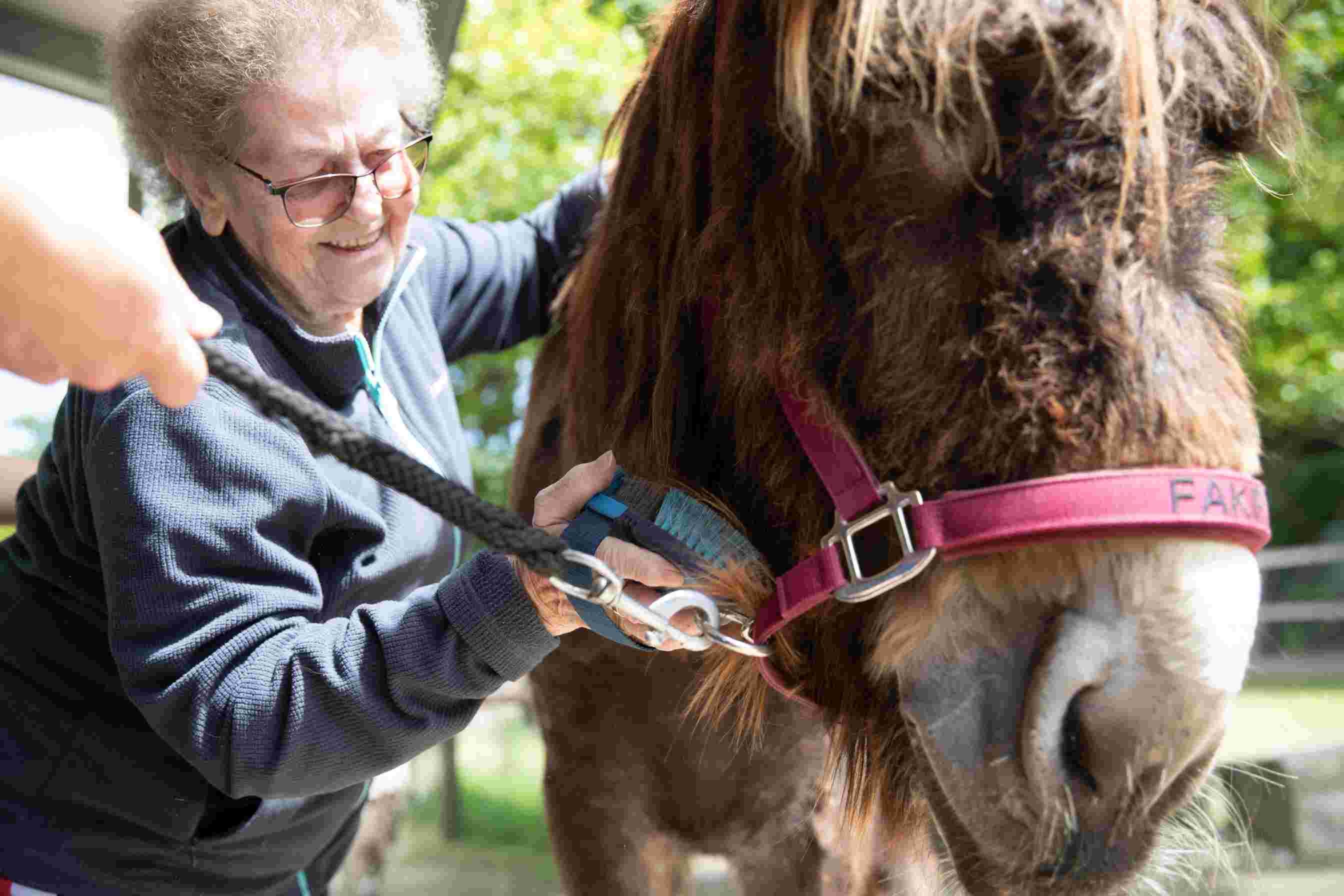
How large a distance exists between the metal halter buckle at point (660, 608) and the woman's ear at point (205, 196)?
0.77m

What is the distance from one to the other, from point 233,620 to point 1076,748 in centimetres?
95

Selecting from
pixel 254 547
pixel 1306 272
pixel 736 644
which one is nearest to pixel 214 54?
pixel 254 547

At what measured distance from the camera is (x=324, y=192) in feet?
5.10

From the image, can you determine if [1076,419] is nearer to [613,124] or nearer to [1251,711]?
[613,124]

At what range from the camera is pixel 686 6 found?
1.53m

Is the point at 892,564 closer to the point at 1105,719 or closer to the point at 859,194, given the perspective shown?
the point at 1105,719

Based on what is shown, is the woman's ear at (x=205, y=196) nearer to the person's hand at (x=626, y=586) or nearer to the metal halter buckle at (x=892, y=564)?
the person's hand at (x=626, y=586)

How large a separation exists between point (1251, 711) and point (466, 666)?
10190 millimetres

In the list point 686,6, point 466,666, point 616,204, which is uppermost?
point 686,6

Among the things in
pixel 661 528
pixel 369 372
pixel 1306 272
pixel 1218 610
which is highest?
pixel 1218 610

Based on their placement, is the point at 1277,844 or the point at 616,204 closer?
the point at 616,204

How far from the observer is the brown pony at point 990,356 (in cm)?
109

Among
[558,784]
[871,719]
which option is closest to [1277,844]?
[558,784]

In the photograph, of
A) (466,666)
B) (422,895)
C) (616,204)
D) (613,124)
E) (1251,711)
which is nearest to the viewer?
(466,666)
